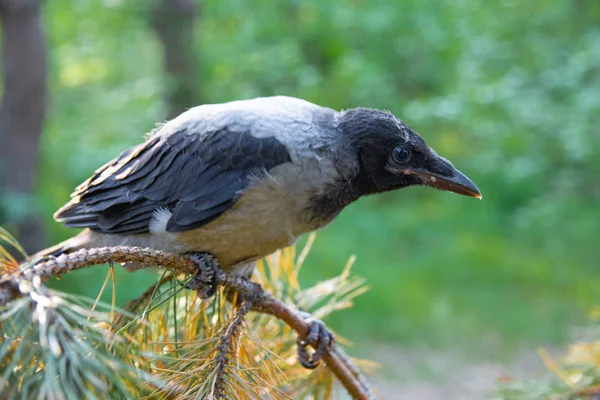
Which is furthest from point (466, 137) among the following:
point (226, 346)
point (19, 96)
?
point (226, 346)

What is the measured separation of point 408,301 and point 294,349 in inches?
150

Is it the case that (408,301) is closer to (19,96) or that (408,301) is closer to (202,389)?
(19,96)

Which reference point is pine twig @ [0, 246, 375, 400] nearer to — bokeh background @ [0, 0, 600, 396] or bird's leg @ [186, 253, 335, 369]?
bird's leg @ [186, 253, 335, 369]

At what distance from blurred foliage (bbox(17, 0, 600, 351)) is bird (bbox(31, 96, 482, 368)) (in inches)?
109

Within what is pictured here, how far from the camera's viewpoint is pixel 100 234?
2041 millimetres

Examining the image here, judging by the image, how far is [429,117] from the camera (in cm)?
716

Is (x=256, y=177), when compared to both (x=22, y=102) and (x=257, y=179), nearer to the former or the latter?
(x=257, y=179)

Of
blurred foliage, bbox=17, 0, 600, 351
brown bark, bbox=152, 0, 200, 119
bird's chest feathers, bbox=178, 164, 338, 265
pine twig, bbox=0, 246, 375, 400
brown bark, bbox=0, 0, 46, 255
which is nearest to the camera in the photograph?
pine twig, bbox=0, 246, 375, 400

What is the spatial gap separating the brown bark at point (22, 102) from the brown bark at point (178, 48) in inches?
68.3

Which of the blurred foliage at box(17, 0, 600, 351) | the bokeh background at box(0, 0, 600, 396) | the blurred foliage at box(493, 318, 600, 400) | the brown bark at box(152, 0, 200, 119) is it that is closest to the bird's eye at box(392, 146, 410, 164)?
the blurred foliage at box(493, 318, 600, 400)

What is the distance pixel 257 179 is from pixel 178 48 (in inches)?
202

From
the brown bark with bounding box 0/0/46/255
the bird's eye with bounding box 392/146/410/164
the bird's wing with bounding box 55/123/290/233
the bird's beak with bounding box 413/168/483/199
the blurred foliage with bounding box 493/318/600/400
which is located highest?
the brown bark with bounding box 0/0/46/255

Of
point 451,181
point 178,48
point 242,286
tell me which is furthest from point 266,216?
point 178,48

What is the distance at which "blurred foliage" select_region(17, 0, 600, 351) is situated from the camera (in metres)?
5.74
